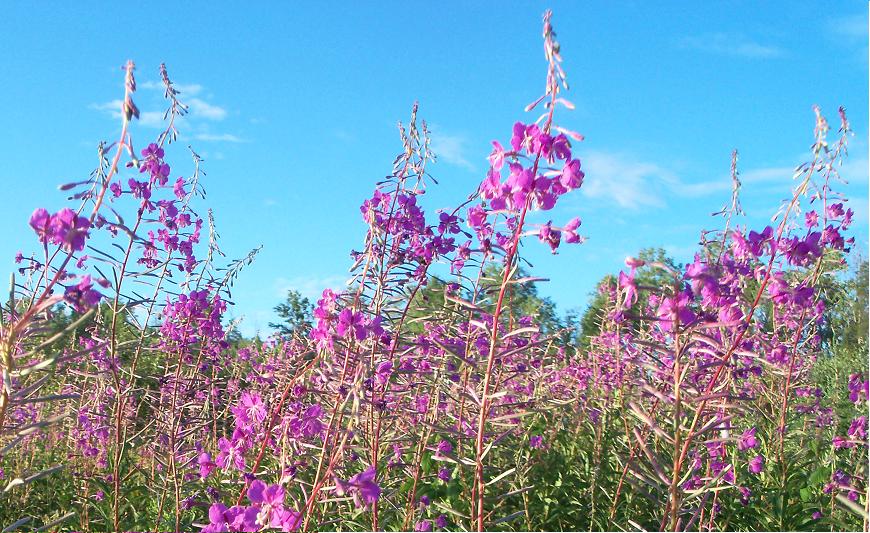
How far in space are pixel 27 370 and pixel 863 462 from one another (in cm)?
545

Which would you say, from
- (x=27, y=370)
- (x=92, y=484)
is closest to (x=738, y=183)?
(x=27, y=370)

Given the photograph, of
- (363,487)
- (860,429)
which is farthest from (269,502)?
(860,429)

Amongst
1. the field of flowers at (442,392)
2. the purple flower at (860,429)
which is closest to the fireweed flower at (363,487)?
the field of flowers at (442,392)

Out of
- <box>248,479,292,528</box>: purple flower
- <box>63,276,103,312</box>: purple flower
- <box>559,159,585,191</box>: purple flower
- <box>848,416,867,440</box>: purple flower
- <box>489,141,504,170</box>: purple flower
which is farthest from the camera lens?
<box>848,416,867,440</box>: purple flower

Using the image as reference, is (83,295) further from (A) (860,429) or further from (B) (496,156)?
(A) (860,429)

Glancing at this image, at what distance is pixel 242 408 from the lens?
9.90ft

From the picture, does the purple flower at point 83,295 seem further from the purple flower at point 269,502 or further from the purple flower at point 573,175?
the purple flower at point 573,175

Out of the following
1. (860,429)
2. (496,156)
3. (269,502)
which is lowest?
(269,502)

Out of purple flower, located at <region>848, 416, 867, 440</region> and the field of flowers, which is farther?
purple flower, located at <region>848, 416, 867, 440</region>

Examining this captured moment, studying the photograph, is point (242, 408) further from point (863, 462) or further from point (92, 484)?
point (863, 462)

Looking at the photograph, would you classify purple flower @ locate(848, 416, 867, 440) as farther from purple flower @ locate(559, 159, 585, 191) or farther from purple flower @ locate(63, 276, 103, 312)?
purple flower @ locate(63, 276, 103, 312)

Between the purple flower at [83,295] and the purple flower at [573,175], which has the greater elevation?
the purple flower at [573,175]

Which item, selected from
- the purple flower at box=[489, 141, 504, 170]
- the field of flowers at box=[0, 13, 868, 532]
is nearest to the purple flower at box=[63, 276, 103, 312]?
the field of flowers at box=[0, 13, 868, 532]

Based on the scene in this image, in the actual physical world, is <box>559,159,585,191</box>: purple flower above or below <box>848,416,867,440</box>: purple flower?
above
